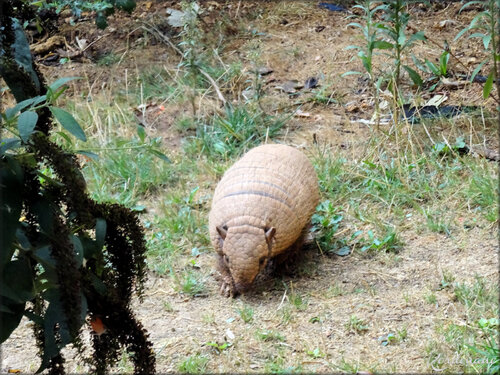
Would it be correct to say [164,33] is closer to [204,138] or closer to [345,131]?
[204,138]

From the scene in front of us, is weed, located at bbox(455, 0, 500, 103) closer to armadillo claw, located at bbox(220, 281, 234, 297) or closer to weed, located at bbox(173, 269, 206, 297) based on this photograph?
armadillo claw, located at bbox(220, 281, 234, 297)

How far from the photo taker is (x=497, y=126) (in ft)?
17.4

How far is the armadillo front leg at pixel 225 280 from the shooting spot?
413 centimetres

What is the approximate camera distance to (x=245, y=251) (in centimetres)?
399

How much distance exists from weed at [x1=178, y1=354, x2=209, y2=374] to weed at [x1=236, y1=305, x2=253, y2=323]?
46cm

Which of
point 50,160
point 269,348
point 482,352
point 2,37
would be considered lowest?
point 269,348

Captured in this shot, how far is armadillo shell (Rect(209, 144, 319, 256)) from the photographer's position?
414 cm

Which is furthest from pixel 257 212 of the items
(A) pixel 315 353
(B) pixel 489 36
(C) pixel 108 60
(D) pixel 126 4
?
(C) pixel 108 60

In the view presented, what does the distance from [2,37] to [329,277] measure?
104 inches

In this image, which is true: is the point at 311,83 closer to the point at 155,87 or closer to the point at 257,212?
the point at 155,87

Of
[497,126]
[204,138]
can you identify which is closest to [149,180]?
[204,138]

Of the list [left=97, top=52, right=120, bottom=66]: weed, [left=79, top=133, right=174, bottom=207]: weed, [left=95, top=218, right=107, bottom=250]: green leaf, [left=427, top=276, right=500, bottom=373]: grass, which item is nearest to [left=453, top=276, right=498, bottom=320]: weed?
[left=427, top=276, right=500, bottom=373]: grass

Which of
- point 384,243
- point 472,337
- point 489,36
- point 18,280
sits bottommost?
point 384,243

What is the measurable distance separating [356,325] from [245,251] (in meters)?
0.76
